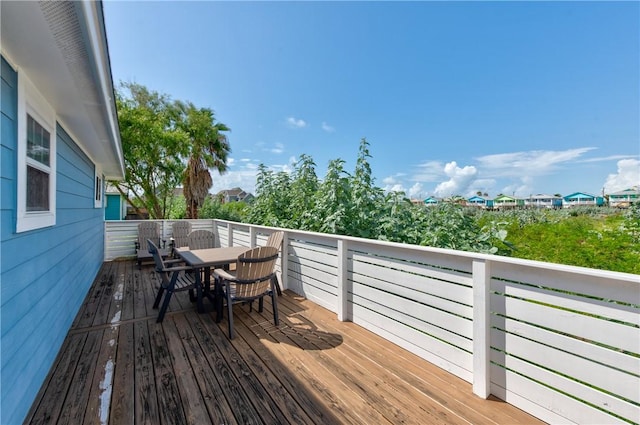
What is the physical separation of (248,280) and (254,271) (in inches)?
4.5

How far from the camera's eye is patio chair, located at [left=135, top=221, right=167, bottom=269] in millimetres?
6297

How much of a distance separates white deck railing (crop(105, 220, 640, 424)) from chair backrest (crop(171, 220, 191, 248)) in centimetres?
577

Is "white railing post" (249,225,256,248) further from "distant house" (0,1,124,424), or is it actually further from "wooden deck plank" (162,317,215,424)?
"distant house" (0,1,124,424)

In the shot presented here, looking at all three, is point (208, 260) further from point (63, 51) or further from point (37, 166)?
point (63, 51)

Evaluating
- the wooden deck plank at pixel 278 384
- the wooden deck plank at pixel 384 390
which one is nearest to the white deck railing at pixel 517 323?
the wooden deck plank at pixel 384 390

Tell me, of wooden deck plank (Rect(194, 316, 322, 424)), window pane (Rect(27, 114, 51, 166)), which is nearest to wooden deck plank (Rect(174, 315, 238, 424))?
wooden deck plank (Rect(194, 316, 322, 424))

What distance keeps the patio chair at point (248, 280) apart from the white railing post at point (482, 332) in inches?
79.5

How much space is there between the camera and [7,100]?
1596mm

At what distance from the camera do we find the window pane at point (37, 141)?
2.00 m

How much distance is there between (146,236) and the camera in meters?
6.80

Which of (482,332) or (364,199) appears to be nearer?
(482,332)

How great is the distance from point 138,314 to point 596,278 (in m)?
4.47

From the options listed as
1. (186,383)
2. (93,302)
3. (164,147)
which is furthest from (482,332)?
(164,147)

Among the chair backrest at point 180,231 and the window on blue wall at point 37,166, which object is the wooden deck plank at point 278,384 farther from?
the chair backrest at point 180,231
